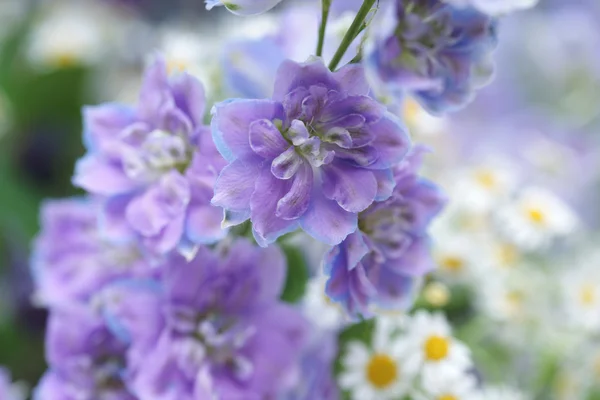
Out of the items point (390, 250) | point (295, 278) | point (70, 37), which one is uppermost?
point (390, 250)

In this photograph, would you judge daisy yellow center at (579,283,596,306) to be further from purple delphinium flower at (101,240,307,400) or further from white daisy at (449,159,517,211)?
purple delphinium flower at (101,240,307,400)

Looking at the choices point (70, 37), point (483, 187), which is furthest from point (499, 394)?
point (70, 37)

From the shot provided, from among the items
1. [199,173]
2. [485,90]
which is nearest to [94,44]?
[485,90]

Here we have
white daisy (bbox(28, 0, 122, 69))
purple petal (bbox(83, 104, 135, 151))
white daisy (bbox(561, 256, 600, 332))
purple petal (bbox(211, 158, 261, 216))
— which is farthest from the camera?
white daisy (bbox(28, 0, 122, 69))

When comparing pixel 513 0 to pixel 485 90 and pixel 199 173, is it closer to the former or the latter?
pixel 199 173

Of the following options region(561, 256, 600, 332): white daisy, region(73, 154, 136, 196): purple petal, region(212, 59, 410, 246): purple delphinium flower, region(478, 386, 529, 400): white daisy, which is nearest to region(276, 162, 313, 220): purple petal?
region(212, 59, 410, 246): purple delphinium flower

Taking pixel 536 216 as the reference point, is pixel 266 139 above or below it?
above

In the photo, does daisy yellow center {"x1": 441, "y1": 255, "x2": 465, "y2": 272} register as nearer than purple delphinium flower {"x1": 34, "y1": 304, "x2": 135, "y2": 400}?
No

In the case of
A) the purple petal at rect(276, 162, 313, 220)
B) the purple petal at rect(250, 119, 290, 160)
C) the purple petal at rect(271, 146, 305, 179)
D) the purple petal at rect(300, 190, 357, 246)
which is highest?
the purple petal at rect(250, 119, 290, 160)

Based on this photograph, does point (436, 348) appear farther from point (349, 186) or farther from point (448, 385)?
point (349, 186)
